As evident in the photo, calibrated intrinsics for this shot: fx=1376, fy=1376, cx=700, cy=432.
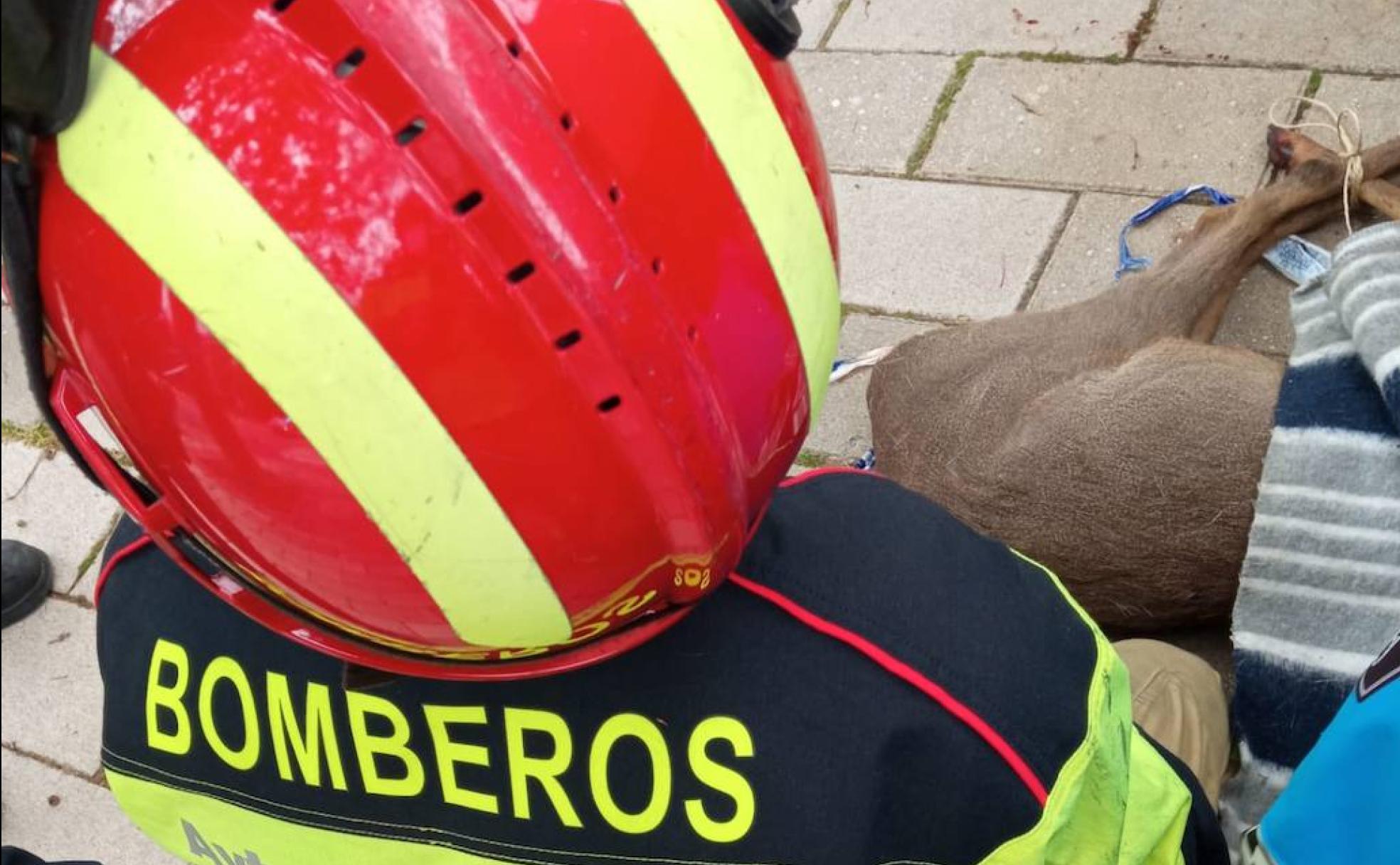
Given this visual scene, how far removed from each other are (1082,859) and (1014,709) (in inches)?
9.9

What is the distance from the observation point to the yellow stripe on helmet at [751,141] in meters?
1.28

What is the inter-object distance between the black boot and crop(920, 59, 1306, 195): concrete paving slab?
106 inches

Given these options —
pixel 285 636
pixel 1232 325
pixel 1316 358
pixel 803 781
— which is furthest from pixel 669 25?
pixel 1232 325

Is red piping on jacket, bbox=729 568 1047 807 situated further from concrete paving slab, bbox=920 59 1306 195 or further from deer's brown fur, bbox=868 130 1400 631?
concrete paving slab, bbox=920 59 1306 195

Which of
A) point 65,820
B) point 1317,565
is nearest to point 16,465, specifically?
point 65,820

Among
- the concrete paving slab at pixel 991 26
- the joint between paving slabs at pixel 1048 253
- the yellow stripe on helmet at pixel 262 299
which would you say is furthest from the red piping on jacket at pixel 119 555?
the concrete paving slab at pixel 991 26

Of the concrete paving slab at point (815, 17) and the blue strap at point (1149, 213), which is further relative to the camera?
the concrete paving slab at point (815, 17)

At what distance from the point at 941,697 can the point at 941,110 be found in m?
2.71

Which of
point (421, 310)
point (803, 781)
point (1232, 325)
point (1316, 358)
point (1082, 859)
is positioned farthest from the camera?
point (1232, 325)

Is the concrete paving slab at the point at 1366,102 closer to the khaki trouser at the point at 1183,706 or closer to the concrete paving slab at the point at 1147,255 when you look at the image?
the concrete paving slab at the point at 1147,255

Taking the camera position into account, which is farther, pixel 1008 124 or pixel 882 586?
pixel 1008 124

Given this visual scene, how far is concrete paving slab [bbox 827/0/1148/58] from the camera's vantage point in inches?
147

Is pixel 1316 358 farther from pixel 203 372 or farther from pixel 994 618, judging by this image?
pixel 203 372

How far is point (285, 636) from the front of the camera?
1.70 meters
